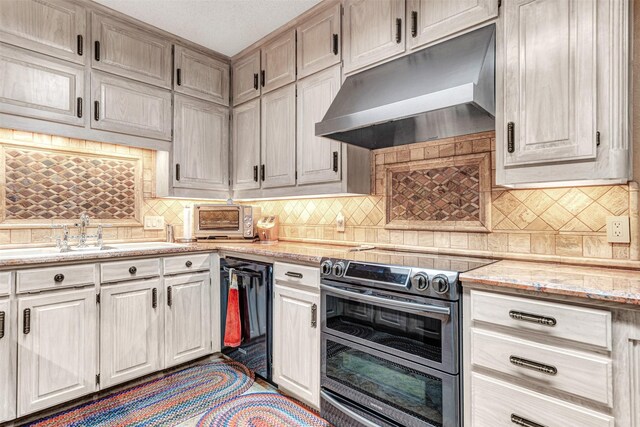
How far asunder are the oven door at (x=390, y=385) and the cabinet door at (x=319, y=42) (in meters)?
1.85

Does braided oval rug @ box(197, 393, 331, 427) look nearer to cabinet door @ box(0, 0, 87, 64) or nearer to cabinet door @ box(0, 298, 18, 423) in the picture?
cabinet door @ box(0, 298, 18, 423)

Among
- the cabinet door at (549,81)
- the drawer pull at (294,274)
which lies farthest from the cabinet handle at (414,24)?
the drawer pull at (294,274)

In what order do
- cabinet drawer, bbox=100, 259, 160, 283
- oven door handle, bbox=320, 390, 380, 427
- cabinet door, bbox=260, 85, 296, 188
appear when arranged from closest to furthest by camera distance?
oven door handle, bbox=320, 390, 380, 427
cabinet drawer, bbox=100, 259, 160, 283
cabinet door, bbox=260, 85, 296, 188

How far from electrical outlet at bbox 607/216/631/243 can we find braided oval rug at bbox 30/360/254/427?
2.28 meters

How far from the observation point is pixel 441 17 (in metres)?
1.90

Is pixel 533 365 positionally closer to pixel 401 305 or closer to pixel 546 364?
pixel 546 364

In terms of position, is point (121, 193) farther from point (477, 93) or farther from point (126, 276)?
point (477, 93)

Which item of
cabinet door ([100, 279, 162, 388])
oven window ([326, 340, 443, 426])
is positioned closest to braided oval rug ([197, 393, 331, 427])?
oven window ([326, 340, 443, 426])

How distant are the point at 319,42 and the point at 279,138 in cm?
77

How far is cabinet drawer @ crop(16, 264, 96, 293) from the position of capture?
1.90 m

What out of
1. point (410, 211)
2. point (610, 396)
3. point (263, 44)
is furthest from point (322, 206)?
point (610, 396)

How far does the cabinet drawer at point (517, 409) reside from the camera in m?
1.20

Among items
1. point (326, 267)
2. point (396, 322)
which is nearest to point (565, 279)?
point (396, 322)

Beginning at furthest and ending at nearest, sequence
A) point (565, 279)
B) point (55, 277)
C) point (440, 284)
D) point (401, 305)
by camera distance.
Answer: point (55, 277), point (401, 305), point (440, 284), point (565, 279)
